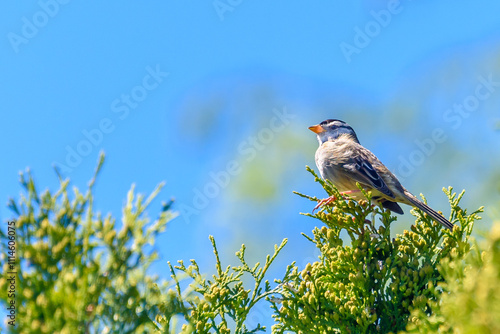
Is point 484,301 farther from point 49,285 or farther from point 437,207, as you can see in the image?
point 437,207

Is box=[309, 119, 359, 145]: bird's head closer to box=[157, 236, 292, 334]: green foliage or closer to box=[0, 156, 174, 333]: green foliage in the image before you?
box=[157, 236, 292, 334]: green foliage

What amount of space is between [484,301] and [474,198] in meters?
10.4

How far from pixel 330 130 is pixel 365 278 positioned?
3.68 metres

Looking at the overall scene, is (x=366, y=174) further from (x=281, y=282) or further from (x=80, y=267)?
(x=80, y=267)

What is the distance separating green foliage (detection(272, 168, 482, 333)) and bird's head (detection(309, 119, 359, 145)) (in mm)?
3071

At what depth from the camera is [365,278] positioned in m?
3.09

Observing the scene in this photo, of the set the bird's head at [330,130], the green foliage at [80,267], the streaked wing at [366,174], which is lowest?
the green foliage at [80,267]

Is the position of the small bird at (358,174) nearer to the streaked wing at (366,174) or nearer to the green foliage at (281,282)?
the streaked wing at (366,174)

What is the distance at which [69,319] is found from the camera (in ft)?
6.28

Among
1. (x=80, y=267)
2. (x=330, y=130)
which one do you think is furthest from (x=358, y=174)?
(x=80, y=267)

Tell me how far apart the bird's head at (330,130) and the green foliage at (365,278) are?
10.1 feet

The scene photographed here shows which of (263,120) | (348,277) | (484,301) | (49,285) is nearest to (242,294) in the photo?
(348,277)

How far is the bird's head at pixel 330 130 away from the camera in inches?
257

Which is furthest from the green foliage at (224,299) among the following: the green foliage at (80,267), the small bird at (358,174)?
the small bird at (358,174)
